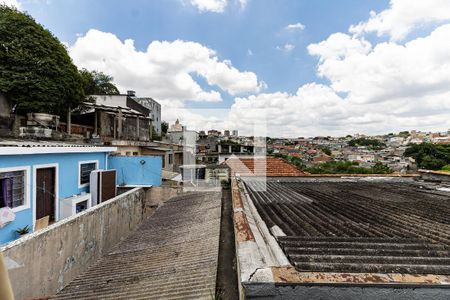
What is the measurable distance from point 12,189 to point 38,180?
34.8 inches

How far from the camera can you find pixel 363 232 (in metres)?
2.72

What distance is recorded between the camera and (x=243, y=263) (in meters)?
1.72

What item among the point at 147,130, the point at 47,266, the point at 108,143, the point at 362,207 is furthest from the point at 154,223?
the point at 147,130

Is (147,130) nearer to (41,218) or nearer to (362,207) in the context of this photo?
(41,218)

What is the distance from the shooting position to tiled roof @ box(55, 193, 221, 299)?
2707 millimetres

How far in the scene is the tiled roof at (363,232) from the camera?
1.82 metres

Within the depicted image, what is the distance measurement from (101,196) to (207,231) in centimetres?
668

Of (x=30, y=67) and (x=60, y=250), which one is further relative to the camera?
(x=30, y=67)

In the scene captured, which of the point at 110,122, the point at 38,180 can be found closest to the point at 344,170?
the point at 110,122

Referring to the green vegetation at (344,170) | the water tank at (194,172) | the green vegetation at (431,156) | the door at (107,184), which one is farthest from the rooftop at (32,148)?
the green vegetation at (431,156)

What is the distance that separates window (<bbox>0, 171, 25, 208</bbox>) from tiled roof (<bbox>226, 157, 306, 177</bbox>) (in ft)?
21.0

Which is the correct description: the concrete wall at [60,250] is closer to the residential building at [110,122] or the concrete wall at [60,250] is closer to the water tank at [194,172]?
the water tank at [194,172]

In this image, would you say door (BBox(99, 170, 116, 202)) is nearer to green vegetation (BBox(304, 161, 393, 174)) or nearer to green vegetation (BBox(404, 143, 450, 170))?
green vegetation (BBox(304, 161, 393, 174))

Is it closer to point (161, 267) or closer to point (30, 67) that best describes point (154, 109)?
point (30, 67)
